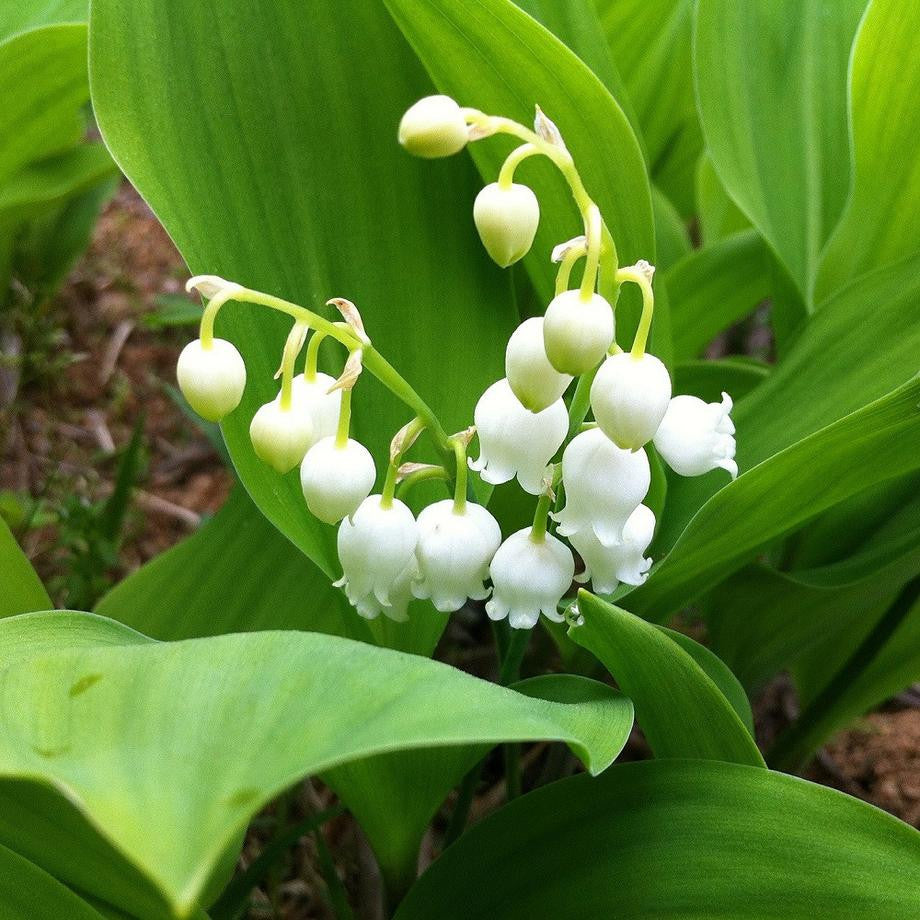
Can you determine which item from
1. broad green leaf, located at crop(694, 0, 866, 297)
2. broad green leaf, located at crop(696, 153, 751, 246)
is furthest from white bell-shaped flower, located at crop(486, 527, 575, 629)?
broad green leaf, located at crop(696, 153, 751, 246)

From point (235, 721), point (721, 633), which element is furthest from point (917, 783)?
point (235, 721)

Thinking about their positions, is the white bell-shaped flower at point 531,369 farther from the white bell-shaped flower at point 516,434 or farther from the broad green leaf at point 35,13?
the broad green leaf at point 35,13

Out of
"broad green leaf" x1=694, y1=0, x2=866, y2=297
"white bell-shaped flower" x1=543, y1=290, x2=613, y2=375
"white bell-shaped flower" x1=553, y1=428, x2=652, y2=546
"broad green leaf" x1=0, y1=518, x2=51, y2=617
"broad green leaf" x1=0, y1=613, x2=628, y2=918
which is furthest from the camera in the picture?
"broad green leaf" x1=694, y1=0, x2=866, y2=297

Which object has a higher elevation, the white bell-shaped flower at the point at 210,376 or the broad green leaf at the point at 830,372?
the white bell-shaped flower at the point at 210,376

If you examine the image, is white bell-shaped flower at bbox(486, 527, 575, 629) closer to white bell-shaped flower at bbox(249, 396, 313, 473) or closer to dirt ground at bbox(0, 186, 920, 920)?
white bell-shaped flower at bbox(249, 396, 313, 473)

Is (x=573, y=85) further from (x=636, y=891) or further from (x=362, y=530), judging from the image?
(x=636, y=891)

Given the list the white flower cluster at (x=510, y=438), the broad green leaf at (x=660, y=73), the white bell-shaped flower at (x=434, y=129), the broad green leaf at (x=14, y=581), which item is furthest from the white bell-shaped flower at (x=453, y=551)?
the broad green leaf at (x=660, y=73)
